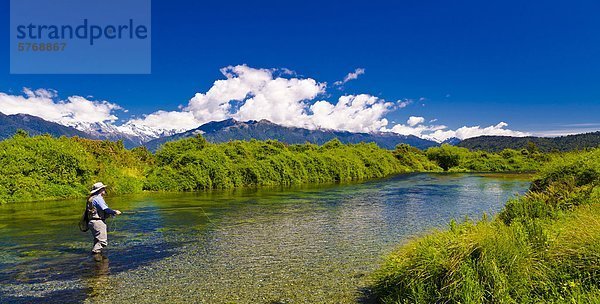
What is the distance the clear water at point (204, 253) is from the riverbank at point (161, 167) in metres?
5.24

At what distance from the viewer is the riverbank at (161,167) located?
95.3ft

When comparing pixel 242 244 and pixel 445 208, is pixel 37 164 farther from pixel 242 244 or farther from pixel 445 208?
pixel 445 208

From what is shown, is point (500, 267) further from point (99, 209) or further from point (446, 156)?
point (446, 156)

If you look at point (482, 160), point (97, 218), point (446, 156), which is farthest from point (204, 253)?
point (446, 156)

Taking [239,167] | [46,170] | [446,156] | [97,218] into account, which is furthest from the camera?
[446,156]

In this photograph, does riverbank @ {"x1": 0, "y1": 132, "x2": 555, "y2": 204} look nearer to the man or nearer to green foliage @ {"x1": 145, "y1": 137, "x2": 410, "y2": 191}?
green foliage @ {"x1": 145, "y1": 137, "x2": 410, "y2": 191}

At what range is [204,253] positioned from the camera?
13508mm

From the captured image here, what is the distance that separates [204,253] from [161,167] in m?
29.5

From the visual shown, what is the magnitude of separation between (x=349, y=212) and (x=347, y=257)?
36.9 feet

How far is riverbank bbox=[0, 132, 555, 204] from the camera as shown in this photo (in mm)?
29047

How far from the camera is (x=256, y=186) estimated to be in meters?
46.9

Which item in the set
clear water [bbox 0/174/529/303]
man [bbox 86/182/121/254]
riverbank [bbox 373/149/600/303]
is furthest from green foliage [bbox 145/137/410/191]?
riverbank [bbox 373/149/600/303]

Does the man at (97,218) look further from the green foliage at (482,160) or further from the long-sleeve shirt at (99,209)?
the green foliage at (482,160)

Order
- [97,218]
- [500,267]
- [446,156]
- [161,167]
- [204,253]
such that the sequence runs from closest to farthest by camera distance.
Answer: [500,267]
[97,218]
[204,253]
[161,167]
[446,156]
